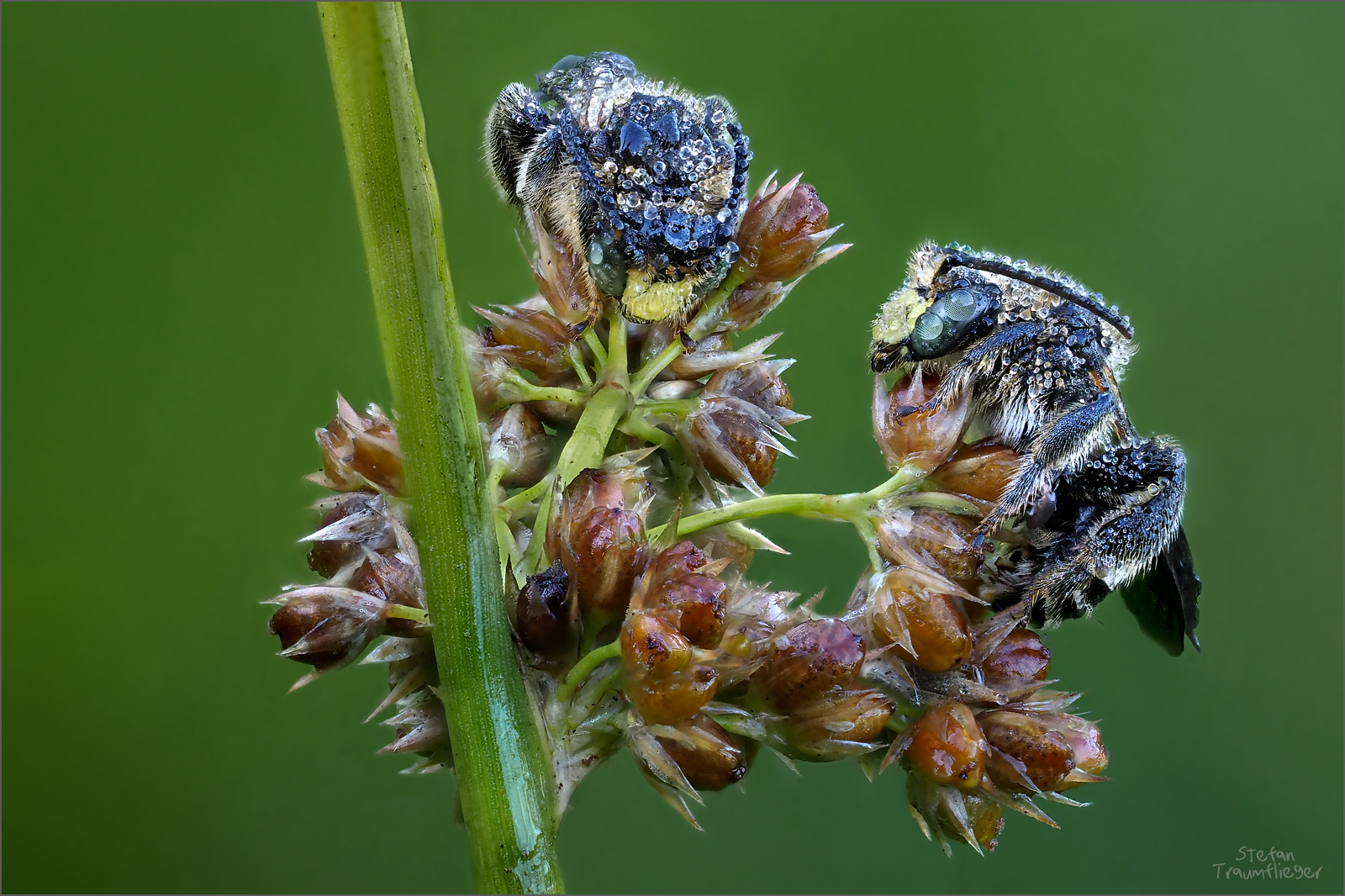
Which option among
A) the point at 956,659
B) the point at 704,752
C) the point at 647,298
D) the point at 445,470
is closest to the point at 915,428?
the point at 956,659

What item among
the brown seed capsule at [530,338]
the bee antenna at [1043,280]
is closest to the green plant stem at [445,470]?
the brown seed capsule at [530,338]

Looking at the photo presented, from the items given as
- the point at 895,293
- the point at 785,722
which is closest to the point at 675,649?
the point at 785,722

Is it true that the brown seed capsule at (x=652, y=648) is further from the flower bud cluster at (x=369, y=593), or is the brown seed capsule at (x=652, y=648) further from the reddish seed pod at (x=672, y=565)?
the flower bud cluster at (x=369, y=593)

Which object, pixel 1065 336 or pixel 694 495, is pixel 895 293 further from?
pixel 694 495

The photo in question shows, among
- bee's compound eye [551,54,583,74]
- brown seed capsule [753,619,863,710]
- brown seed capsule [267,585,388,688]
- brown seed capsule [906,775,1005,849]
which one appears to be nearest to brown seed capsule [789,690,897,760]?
brown seed capsule [753,619,863,710]

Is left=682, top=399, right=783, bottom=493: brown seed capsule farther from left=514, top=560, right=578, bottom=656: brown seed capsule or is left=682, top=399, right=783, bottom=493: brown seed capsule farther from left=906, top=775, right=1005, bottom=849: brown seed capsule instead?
left=906, top=775, right=1005, bottom=849: brown seed capsule
